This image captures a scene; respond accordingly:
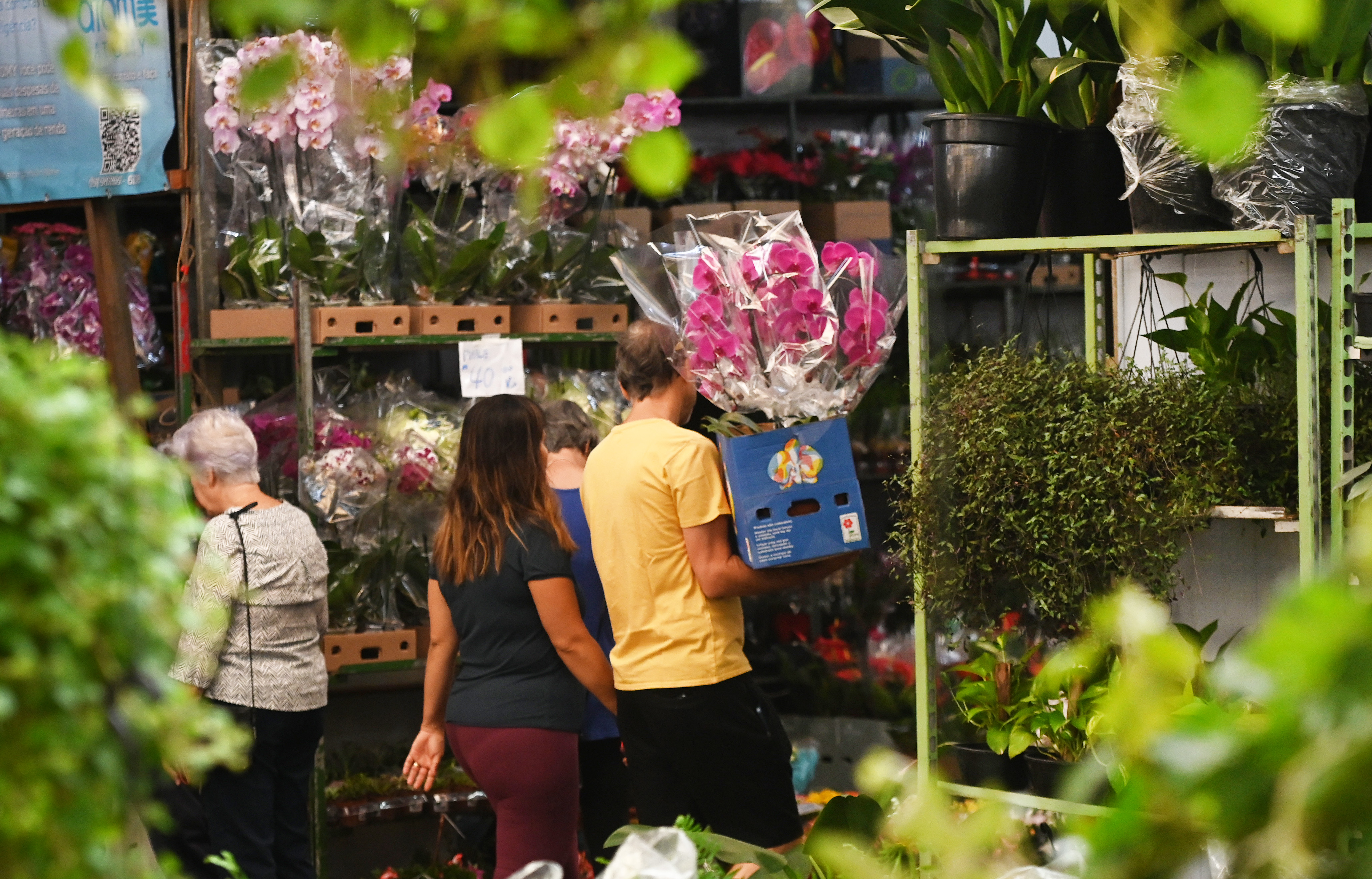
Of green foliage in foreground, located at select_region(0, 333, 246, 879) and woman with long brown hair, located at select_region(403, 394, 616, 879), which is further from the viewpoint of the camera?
woman with long brown hair, located at select_region(403, 394, 616, 879)

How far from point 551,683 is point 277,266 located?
1522 millimetres

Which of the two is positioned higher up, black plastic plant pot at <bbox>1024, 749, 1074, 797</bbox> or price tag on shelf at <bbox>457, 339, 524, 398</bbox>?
price tag on shelf at <bbox>457, 339, 524, 398</bbox>

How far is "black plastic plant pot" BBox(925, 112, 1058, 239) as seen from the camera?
2180 millimetres

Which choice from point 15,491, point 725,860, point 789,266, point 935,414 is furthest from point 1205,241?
point 15,491

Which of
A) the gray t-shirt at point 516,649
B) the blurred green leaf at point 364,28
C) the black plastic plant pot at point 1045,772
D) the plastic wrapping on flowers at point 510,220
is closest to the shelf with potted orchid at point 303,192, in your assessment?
the plastic wrapping on flowers at point 510,220

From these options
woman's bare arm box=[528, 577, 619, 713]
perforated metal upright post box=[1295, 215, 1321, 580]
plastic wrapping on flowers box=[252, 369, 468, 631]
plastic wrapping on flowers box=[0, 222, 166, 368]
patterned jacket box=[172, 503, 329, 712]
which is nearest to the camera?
perforated metal upright post box=[1295, 215, 1321, 580]

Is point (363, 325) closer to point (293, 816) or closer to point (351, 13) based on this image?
point (293, 816)

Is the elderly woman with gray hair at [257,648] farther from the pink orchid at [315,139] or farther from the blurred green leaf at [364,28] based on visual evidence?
the blurred green leaf at [364,28]

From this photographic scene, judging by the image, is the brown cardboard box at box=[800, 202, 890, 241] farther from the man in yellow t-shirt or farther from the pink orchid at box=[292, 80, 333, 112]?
the man in yellow t-shirt

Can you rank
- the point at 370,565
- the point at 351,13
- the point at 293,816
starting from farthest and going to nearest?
the point at 370,565 → the point at 293,816 → the point at 351,13

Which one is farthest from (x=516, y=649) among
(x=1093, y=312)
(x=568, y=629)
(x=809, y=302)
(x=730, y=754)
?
(x=1093, y=312)

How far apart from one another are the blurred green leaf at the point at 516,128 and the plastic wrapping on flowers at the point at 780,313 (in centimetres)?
154

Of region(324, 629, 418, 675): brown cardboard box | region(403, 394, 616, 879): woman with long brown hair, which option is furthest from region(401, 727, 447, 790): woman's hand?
region(324, 629, 418, 675): brown cardboard box

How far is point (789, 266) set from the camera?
240 centimetres
